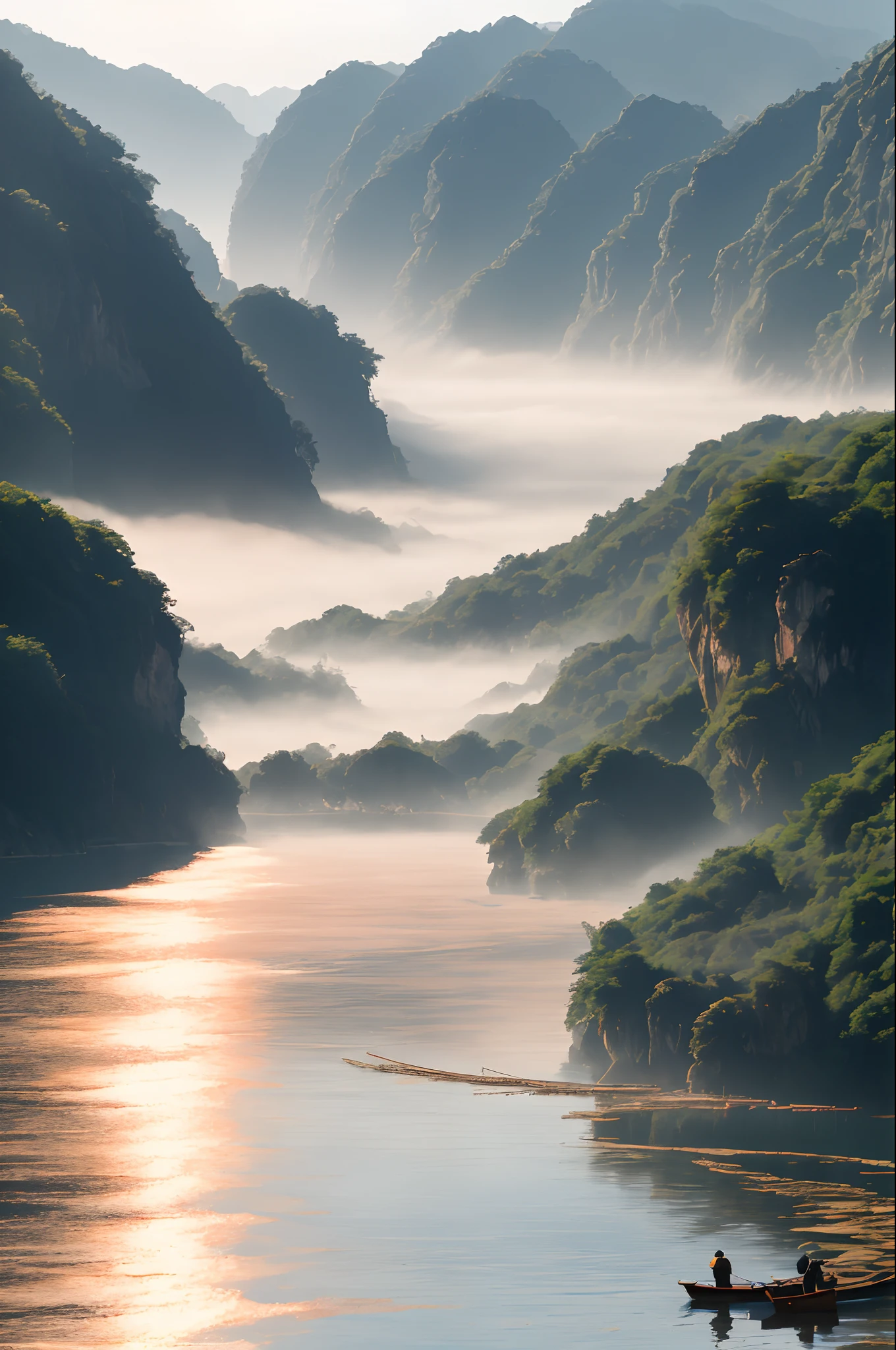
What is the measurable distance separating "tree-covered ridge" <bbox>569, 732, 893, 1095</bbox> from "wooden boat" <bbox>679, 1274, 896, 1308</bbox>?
106 feet

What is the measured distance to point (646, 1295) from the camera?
6962 cm

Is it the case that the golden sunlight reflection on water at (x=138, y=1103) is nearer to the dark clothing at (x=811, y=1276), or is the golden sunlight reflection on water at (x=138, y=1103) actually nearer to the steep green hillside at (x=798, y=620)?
the dark clothing at (x=811, y=1276)

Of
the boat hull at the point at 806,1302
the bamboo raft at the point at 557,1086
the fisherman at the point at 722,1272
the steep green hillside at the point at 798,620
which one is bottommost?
the boat hull at the point at 806,1302

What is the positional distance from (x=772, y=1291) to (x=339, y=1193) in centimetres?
2485

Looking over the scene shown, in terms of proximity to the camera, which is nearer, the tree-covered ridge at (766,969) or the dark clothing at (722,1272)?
the dark clothing at (722,1272)

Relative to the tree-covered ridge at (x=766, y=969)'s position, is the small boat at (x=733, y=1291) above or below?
below

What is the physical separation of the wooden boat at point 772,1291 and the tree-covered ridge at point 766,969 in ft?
106

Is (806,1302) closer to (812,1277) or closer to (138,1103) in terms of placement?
(812,1277)

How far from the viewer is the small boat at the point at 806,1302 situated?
6425cm

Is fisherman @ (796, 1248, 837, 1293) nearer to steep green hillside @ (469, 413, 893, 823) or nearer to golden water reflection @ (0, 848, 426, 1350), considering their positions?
golden water reflection @ (0, 848, 426, 1350)

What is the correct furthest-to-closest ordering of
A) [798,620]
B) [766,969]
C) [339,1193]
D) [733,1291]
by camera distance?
1. [798,620]
2. [766,969]
3. [339,1193]
4. [733,1291]

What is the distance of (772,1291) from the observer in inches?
2569

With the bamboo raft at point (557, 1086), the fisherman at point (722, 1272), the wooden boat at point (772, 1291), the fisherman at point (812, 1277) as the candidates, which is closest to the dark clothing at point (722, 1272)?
the fisherman at point (722, 1272)

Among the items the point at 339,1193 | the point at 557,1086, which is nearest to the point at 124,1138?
the point at 339,1193
